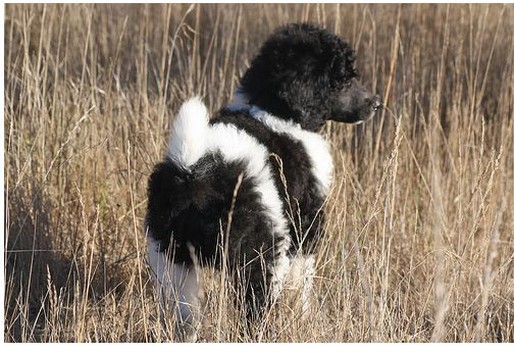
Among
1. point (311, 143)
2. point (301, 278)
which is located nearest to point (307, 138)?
point (311, 143)

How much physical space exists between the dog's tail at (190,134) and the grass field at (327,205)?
47 centimetres

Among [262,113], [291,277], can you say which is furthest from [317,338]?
[262,113]

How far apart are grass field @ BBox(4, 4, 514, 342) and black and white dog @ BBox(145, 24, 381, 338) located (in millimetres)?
141

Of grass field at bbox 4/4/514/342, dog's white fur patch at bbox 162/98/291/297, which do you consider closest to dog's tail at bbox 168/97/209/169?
dog's white fur patch at bbox 162/98/291/297

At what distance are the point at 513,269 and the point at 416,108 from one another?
1.91 m

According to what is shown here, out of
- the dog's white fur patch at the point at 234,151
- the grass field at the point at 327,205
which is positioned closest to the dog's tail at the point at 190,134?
the dog's white fur patch at the point at 234,151

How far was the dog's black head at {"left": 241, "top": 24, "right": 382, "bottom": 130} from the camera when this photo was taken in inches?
184

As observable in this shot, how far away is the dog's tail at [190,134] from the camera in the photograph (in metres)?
3.90

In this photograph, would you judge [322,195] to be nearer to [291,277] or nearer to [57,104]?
[291,277]

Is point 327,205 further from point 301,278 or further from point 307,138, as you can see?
point 301,278

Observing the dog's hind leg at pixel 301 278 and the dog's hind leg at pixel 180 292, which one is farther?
the dog's hind leg at pixel 301 278

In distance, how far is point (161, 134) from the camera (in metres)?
6.09

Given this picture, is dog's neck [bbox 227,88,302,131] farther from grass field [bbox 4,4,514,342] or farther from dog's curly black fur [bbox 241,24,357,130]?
grass field [bbox 4,4,514,342]

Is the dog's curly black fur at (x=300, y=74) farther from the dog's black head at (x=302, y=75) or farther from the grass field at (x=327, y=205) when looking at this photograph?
the grass field at (x=327, y=205)
